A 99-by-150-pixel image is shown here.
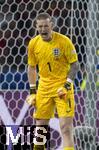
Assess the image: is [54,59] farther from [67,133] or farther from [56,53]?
[67,133]

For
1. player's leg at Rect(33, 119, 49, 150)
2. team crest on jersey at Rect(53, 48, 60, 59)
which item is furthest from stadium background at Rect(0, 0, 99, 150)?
team crest on jersey at Rect(53, 48, 60, 59)

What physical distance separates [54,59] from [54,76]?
132mm

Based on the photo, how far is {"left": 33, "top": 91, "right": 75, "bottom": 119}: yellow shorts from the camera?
426cm

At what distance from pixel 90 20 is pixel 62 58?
0.66 metres

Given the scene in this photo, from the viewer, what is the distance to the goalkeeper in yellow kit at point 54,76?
4242mm

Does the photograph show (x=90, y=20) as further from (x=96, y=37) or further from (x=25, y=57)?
(x=25, y=57)

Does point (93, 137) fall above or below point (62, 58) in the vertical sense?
below

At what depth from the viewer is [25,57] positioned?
17.9 feet

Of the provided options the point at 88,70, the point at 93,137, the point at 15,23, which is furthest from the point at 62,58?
the point at 15,23

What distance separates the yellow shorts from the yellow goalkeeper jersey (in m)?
0.05

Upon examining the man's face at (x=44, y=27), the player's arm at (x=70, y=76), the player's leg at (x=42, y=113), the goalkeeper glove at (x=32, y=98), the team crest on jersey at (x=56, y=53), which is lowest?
the player's leg at (x=42, y=113)

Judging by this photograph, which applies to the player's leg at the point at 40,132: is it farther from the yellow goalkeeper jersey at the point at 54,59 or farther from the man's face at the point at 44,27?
the man's face at the point at 44,27

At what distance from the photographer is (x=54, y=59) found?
4359 millimetres

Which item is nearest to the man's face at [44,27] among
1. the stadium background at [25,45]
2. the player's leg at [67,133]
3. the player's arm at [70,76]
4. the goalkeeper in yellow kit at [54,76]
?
the goalkeeper in yellow kit at [54,76]
